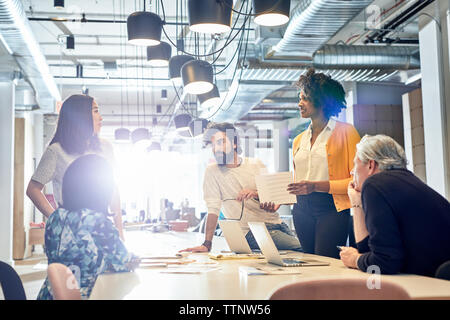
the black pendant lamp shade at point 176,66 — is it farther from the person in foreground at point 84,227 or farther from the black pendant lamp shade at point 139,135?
the black pendant lamp shade at point 139,135

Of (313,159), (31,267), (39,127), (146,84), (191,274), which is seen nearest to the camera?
(191,274)

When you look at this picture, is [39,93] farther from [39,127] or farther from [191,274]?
[191,274]

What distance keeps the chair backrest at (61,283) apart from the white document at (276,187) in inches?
45.2

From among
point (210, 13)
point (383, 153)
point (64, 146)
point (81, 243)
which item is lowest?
point (81, 243)

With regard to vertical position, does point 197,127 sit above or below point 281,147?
below

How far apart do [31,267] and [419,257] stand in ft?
24.9

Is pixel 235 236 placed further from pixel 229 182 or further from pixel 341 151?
pixel 341 151

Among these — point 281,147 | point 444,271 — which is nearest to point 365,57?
point 444,271

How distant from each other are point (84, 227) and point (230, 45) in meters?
6.10

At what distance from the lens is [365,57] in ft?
21.5

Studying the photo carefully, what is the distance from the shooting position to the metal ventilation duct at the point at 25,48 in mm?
4974

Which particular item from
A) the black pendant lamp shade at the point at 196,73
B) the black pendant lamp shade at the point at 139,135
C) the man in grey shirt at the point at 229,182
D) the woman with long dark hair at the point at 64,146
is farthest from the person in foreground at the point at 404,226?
the black pendant lamp shade at the point at 139,135

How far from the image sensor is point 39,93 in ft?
27.9
